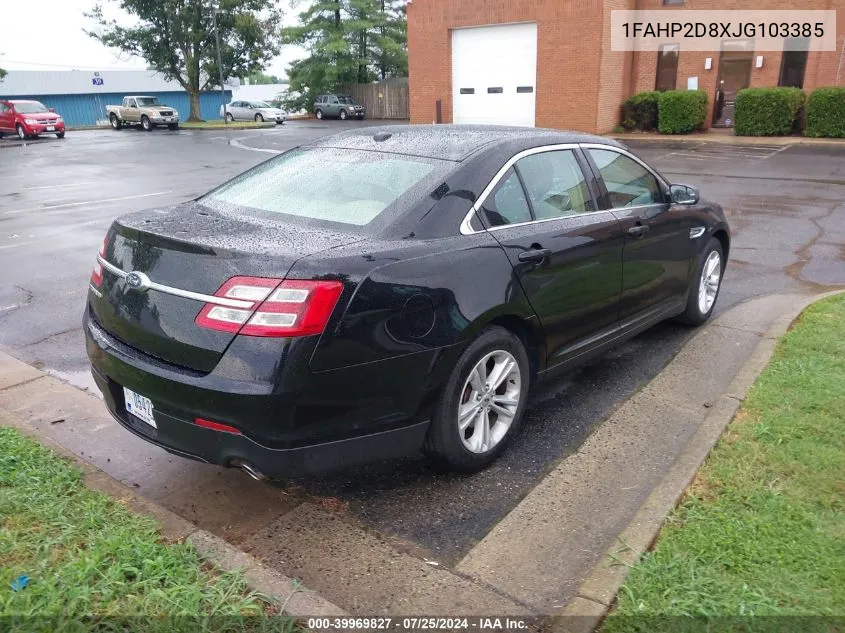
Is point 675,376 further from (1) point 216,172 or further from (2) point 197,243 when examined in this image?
(1) point 216,172

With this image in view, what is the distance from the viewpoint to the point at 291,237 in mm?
3008

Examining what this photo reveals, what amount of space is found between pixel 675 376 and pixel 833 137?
20346 millimetres

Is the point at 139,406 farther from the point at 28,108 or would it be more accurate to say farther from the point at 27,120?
the point at 28,108

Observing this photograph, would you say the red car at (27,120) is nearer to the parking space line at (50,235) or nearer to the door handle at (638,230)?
the parking space line at (50,235)

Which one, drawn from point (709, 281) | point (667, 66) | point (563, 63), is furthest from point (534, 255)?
point (667, 66)

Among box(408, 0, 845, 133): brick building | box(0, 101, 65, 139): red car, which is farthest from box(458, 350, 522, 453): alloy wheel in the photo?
box(0, 101, 65, 139): red car

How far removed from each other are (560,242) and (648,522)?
1.52m

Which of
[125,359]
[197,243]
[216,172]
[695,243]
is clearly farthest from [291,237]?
[216,172]

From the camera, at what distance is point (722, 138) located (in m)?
22.3

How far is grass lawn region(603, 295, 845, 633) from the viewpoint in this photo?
96.3 inches

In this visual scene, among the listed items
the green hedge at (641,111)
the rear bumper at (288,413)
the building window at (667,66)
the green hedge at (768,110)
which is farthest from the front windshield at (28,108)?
the rear bumper at (288,413)

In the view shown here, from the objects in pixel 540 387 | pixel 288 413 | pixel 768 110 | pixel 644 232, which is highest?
pixel 768 110

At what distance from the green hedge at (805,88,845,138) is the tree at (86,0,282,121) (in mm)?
32026

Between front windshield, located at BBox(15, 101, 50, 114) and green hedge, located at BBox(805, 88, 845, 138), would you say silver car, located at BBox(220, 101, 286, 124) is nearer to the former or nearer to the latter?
front windshield, located at BBox(15, 101, 50, 114)
